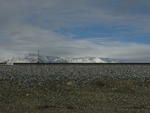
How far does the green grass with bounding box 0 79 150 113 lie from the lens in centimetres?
1038

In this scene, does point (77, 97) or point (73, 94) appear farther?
point (73, 94)

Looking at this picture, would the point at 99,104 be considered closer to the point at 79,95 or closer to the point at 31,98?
the point at 79,95

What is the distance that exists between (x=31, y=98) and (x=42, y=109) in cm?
293

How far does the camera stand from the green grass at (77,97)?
1038 centimetres

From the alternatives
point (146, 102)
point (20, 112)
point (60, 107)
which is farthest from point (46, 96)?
point (146, 102)

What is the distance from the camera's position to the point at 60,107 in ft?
35.3

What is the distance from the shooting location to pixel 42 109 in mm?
10367

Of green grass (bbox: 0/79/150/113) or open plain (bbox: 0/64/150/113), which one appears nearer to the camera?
green grass (bbox: 0/79/150/113)

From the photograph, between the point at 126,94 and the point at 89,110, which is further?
the point at 126,94

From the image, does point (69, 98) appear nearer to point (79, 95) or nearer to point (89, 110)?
point (79, 95)

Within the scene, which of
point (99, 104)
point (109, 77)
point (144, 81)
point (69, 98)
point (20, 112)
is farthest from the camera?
point (109, 77)

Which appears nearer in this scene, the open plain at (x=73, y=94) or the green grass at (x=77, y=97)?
the green grass at (x=77, y=97)

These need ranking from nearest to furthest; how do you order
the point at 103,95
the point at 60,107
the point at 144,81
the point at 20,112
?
the point at 20,112, the point at 60,107, the point at 103,95, the point at 144,81

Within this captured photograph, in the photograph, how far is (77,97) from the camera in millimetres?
13273
